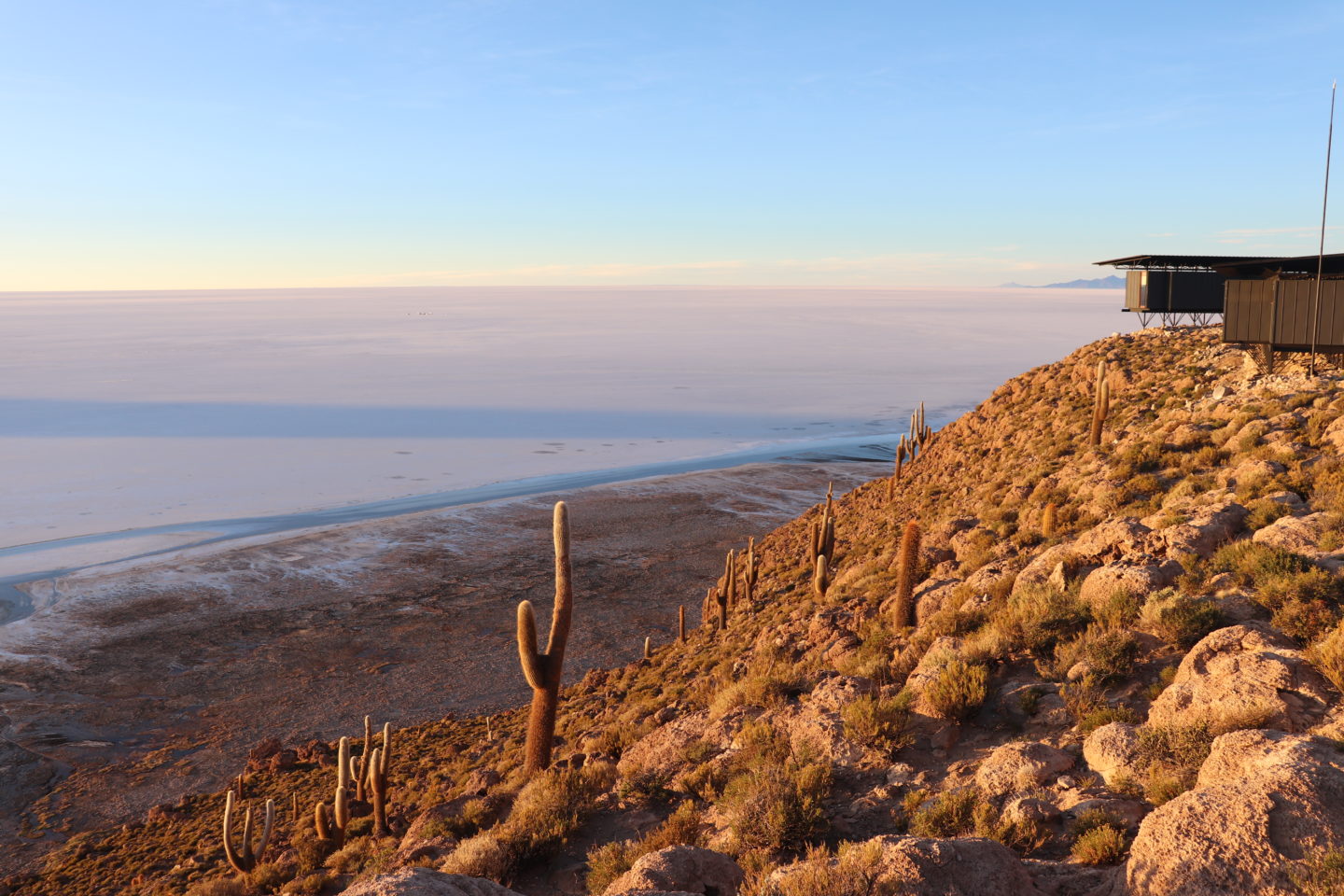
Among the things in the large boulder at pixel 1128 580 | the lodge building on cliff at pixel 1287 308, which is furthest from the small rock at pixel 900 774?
the lodge building on cliff at pixel 1287 308

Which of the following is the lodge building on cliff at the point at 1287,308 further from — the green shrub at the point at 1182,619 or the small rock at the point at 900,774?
the small rock at the point at 900,774

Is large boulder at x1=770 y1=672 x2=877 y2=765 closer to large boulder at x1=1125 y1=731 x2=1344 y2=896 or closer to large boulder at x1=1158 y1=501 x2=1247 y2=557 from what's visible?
large boulder at x1=1125 y1=731 x2=1344 y2=896

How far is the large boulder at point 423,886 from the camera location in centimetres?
494

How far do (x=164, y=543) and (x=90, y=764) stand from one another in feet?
61.5

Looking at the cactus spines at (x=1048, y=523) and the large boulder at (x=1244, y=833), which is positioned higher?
the large boulder at (x=1244, y=833)

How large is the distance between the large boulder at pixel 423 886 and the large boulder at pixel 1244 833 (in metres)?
3.92

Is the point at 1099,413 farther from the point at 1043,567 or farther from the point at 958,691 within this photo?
the point at 958,691

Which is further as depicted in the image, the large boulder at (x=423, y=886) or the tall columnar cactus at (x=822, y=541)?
the tall columnar cactus at (x=822, y=541)

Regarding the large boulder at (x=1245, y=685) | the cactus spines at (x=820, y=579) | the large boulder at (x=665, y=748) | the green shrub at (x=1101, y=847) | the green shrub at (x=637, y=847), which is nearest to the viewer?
the green shrub at (x=1101, y=847)

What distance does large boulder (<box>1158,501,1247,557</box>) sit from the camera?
1011 cm

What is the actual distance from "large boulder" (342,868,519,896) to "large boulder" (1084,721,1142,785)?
4.94 metres

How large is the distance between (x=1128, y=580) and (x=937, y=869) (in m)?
5.55

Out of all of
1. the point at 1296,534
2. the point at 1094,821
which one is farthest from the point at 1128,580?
the point at 1094,821

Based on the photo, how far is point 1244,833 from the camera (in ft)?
16.6
